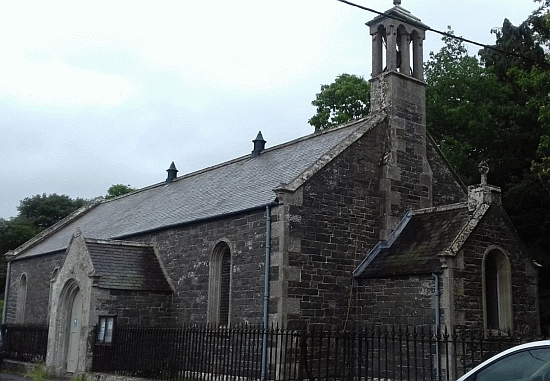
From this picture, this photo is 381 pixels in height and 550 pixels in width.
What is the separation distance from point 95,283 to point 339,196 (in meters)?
8.14

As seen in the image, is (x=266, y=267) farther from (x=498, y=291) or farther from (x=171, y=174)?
(x=171, y=174)

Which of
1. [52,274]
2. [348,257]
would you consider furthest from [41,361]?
[348,257]

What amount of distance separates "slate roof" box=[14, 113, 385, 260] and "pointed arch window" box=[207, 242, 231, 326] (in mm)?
1277

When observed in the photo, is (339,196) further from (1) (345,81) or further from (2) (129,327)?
(1) (345,81)

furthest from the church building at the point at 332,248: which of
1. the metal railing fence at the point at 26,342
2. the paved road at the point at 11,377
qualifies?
the metal railing fence at the point at 26,342

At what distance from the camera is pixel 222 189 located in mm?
23594

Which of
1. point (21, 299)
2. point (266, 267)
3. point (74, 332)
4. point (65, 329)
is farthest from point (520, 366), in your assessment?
point (21, 299)

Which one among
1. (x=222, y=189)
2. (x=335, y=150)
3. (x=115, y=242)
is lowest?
(x=115, y=242)

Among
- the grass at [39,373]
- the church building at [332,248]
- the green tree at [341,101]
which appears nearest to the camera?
the church building at [332,248]

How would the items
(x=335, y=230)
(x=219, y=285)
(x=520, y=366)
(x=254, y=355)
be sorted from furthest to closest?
(x=219, y=285)
(x=335, y=230)
(x=254, y=355)
(x=520, y=366)

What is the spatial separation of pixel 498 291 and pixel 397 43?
29.6 feet

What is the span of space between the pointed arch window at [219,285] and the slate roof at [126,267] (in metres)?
2.40

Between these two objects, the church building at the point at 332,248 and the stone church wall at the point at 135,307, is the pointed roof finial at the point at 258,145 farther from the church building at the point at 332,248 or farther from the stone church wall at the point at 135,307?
the stone church wall at the point at 135,307

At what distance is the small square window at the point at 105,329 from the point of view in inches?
801
